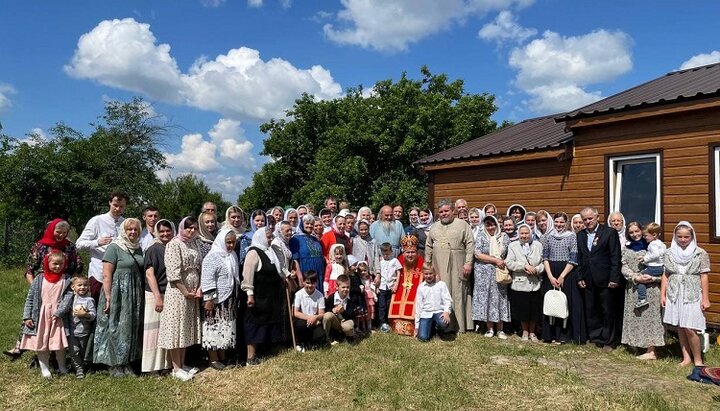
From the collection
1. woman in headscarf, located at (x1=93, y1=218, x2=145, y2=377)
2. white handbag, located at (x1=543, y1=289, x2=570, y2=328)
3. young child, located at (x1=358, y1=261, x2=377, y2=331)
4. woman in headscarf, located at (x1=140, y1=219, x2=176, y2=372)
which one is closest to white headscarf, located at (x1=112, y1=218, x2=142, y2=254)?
woman in headscarf, located at (x1=93, y1=218, x2=145, y2=377)

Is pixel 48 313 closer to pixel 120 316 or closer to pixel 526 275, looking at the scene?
pixel 120 316

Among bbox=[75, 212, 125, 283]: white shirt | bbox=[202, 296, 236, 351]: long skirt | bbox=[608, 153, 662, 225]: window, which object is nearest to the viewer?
bbox=[202, 296, 236, 351]: long skirt

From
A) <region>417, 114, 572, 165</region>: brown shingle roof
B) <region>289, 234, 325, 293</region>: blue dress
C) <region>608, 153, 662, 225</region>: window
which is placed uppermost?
<region>417, 114, 572, 165</region>: brown shingle roof

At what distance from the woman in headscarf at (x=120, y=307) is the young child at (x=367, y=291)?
2.71 meters

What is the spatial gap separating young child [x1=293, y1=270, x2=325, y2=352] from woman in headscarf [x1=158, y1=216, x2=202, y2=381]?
1243 mm

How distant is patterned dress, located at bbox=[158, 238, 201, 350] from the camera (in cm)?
500

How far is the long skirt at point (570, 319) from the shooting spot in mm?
6379

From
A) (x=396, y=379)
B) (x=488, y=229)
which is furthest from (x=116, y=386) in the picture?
(x=488, y=229)

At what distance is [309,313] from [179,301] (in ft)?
5.28

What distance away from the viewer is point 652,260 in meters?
5.73

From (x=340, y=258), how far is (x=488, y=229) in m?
1.98

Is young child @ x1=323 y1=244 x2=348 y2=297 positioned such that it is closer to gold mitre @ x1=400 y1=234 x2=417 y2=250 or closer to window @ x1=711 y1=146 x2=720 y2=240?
gold mitre @ x1=400 y1=234 x2=417 y2=250

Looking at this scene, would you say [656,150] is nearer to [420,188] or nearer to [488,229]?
[488,229]

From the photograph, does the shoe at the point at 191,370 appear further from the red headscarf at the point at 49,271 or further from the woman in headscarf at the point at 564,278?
the woman in headscarf at the point at 564,278
